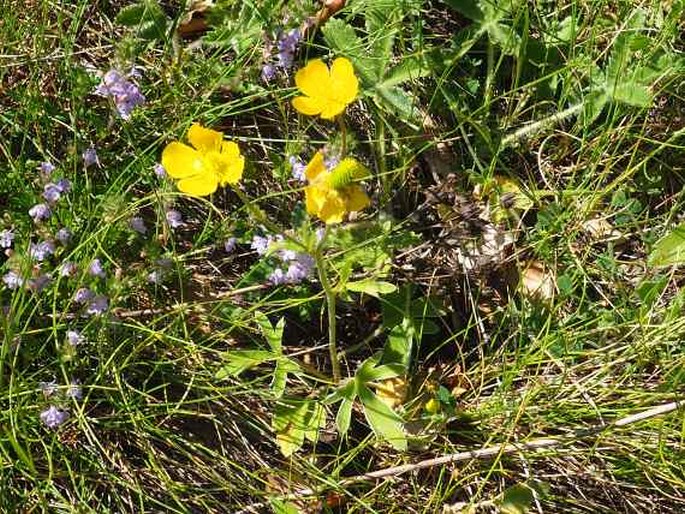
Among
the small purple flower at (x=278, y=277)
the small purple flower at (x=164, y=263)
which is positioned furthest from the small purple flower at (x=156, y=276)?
the small purple flower at (x=278, y=277)

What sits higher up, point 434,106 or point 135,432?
point 434,106

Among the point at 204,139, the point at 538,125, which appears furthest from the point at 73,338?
the point at 538,125

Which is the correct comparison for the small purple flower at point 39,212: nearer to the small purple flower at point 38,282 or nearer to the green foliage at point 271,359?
the small purple flower at point 38,282

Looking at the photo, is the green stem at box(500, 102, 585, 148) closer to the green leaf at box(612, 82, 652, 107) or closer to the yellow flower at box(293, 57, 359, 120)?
the green leaf at box(612, 82, 652, 107)

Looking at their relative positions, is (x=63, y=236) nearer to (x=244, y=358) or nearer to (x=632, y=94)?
(x=244, y=358)

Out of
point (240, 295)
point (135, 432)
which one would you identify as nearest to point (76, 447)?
point (135, 432)

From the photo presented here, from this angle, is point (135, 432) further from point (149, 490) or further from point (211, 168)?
point (211, 168)
